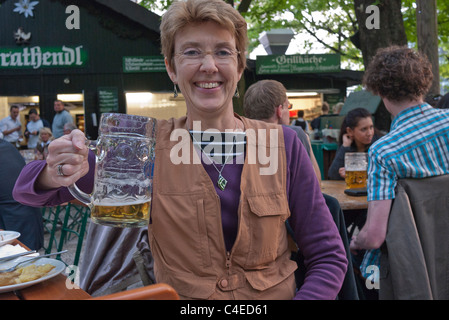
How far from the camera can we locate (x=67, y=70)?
12.1 metres

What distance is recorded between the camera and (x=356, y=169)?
10.3ft

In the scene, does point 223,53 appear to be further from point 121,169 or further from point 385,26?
point 385,26

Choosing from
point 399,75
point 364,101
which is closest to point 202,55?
point 399,75

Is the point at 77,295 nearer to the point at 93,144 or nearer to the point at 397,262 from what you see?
the point at 93,144

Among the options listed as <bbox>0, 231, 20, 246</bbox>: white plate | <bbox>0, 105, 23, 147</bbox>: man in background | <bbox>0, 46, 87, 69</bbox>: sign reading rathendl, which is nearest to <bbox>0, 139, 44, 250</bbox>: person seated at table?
<bbox>0, 231, 20, 246</bbox>: white plate

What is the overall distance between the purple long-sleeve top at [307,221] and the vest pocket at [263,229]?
0.20ft

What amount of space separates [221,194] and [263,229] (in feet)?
0.57

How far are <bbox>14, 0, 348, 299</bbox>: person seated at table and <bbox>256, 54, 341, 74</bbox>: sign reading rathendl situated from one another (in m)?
9.72

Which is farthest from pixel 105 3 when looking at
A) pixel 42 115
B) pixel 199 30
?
pixel 199 30

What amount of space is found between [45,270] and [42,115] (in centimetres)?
1186

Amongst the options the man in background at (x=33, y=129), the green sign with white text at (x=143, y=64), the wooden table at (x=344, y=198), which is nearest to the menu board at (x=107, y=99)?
the green sign with white text at (x=143, y=64)

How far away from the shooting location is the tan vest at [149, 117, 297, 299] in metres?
1.33

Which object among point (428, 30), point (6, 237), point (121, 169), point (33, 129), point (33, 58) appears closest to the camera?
point (121, 169)

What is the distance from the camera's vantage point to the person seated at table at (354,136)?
3.89m
